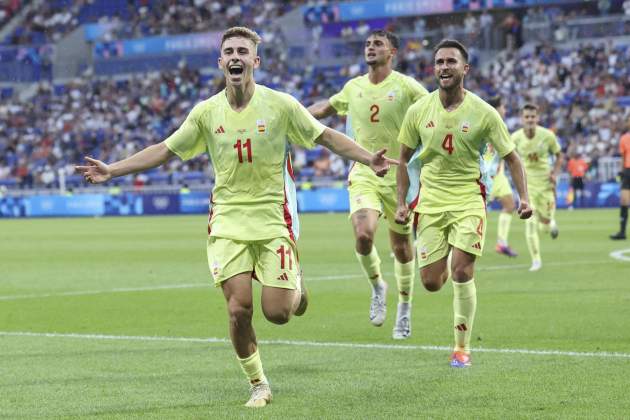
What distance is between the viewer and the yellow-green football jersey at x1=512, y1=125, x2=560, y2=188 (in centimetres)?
1900

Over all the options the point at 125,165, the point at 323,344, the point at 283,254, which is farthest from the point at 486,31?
the point at 125,165

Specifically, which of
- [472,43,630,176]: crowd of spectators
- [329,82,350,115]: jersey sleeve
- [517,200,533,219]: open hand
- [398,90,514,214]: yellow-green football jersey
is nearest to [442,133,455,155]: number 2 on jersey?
[398,90,514,214]: yellow-green football jersey

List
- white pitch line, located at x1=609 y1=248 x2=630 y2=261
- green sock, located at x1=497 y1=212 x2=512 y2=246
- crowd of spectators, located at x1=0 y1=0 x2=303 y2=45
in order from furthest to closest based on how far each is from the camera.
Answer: crowd of spectators, located at x1=0 y1=0 x2=303 y2=45 → green sock, located at x1=497 y1=212 x2=512 y2=246 → white pitch line, located at x1=609 y1=248 x2=630 y2=261

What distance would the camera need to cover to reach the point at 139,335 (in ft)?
35.1

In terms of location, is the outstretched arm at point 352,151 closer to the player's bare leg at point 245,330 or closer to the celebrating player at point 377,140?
the player's bare leg at point 245,330

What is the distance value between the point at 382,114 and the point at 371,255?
136cm

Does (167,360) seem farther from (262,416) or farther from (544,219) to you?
(544,219)

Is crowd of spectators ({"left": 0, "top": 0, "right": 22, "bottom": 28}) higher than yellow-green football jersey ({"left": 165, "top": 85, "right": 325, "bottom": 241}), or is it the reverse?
crowd of spectators ({"left": 0, "top": 0, "right": 22, "bottom": 28})

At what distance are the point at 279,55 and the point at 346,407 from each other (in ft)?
153

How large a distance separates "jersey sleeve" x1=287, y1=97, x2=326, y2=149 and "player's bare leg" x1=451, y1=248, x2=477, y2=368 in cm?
192

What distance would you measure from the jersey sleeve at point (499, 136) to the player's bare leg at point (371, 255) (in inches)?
91.4

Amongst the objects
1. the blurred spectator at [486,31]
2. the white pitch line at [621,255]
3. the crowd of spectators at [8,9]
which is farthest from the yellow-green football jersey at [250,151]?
the crowd of spectators at [8,9]

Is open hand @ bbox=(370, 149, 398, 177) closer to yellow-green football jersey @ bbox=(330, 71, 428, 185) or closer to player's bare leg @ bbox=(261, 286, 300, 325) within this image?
player's bare leg @ bbox=(261, 286, 300, 325)

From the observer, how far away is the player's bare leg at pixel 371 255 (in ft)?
35.7
